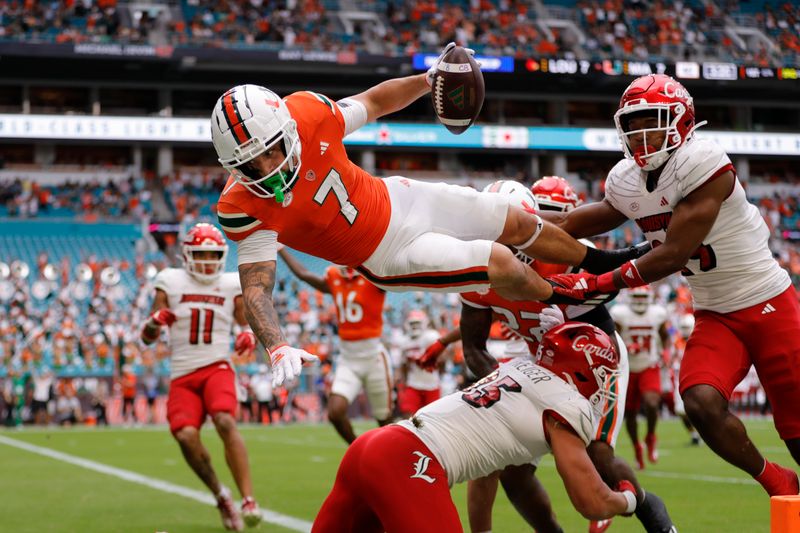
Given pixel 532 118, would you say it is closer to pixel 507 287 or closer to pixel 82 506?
pixel 82 506

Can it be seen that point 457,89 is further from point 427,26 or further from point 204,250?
point 427,26

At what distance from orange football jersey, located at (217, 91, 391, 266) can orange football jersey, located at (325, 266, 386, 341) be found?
531cm

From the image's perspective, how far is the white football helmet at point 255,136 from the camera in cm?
469

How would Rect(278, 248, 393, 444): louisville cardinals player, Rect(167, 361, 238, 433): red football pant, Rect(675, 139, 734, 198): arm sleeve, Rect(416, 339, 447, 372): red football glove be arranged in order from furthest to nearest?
Rect(278, 248, 393, 444): louisville cardinals player < Rect(167, 361, 238, 433): red football pant < Rect(416, 339, 447, 372): red football glove < Rect(675, 139, 734, 198): arm sleeve

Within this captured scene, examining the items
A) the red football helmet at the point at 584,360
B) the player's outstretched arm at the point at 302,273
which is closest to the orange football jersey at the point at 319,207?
the red football helmet at the point at 584,360

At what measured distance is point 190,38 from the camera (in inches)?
1321

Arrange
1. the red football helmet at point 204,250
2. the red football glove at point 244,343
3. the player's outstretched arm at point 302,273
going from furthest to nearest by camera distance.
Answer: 1. the player's outstretched arm at point 302,273
2. the red football helmet at point 204,250
3. the red football glove at point 244,343

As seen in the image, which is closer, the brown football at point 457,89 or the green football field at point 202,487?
the brown football at point 457,89

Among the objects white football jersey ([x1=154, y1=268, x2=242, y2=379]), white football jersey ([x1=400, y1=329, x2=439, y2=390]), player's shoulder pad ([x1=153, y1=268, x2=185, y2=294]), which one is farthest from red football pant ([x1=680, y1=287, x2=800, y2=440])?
white football jersey ([x1=400, y1=329, x2=439, y2=390])

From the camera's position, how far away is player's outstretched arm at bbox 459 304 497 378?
6086 millimetres

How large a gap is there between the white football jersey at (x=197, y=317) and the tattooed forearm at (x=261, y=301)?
3.28 m

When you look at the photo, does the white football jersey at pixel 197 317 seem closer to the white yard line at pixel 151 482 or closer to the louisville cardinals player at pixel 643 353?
the white yard line at pixel 151 482

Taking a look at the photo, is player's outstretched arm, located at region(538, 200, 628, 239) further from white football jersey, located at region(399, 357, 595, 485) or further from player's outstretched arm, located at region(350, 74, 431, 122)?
white football jersey, located at region(399, 357, 595, 485)

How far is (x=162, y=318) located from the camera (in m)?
7.93
